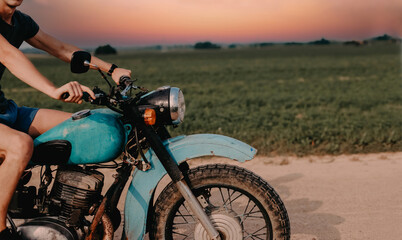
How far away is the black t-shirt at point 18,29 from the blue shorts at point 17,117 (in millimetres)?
66

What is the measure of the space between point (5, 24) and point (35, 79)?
66 cm

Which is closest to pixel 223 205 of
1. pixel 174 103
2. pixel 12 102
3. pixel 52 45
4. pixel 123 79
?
pixel 174 103

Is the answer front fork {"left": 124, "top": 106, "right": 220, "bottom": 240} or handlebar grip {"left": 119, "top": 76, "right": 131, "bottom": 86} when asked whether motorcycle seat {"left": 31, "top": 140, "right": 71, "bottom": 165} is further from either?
handlebar grip {"left": 119, "top": 76, "right": 131, "bottom": 86}

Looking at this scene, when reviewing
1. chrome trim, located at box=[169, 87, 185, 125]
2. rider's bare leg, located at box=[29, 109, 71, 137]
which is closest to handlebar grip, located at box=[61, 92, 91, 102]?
chrome trim, located at box=[169, 87, 185, 125]

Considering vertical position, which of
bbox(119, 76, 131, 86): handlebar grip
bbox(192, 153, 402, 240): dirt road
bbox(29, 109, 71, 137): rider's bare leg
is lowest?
bbox(192, 153, 402, 240): dirt road

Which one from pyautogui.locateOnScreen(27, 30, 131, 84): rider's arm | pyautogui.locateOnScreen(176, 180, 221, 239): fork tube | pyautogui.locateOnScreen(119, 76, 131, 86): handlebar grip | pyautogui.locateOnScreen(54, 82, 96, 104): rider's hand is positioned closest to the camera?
pyautogui.locateOnScreen(54, 82, 96, 104): rider's hand

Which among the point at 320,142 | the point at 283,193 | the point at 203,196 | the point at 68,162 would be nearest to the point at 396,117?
the point at 320,142

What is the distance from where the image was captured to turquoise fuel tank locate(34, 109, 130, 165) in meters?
2.54

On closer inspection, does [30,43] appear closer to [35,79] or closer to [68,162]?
[35,79]

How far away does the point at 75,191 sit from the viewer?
2621 mm

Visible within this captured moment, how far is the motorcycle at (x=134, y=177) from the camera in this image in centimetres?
256

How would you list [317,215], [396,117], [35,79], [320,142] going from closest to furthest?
1. [35,79]
2. [317,215]
3. [320,142]
4. [396,117]

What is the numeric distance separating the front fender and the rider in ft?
2.12

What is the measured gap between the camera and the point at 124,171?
2785mm
